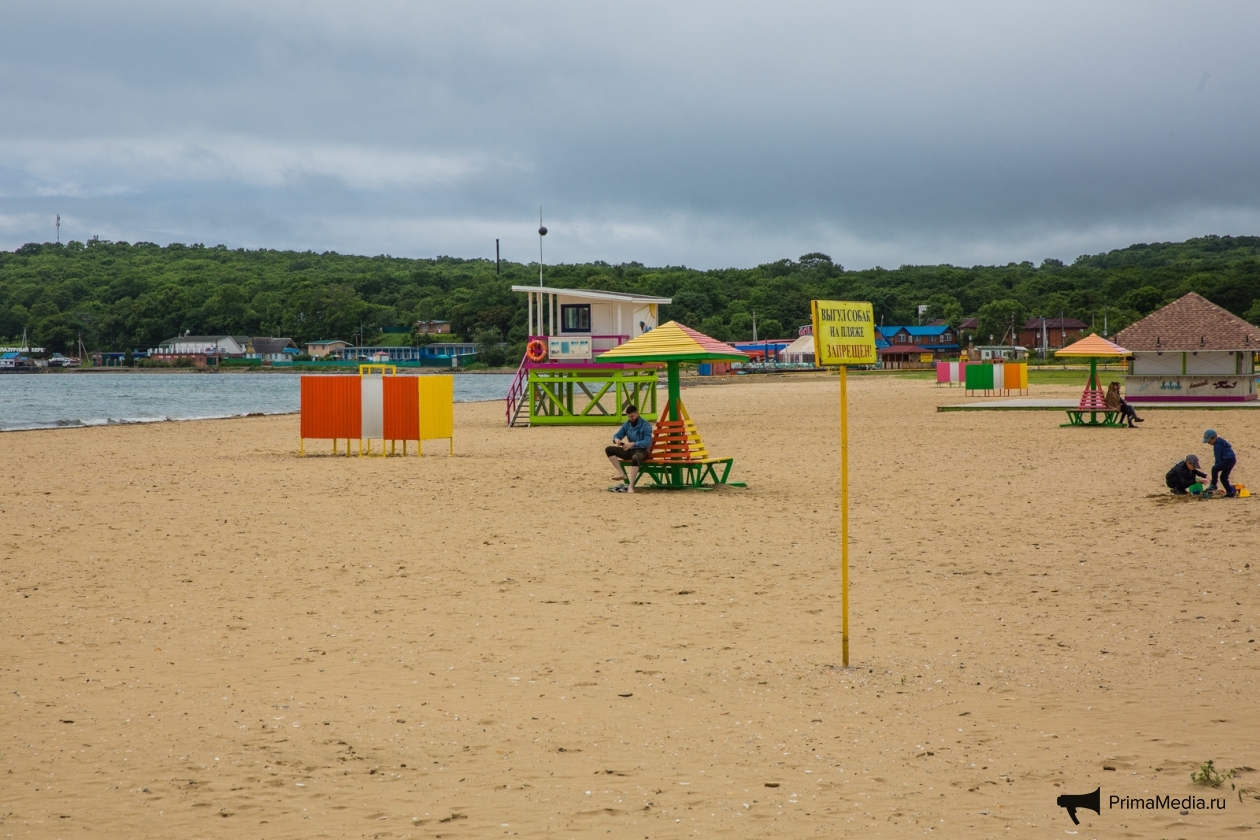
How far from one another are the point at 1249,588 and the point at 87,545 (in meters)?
9.68

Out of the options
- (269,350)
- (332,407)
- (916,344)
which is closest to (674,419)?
(332,407)

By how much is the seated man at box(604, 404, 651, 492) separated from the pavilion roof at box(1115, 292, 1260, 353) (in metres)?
23.6

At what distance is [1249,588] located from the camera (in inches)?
316

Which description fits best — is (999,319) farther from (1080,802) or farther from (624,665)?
(1080,802)

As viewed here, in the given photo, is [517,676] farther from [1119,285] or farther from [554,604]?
[1119,285]

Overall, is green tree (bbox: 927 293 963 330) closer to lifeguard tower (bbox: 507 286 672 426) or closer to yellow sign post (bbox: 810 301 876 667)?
lifeguard tower (bbox: 507 286 672 426)

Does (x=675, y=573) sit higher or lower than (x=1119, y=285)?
lower

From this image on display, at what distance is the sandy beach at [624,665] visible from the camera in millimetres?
4441

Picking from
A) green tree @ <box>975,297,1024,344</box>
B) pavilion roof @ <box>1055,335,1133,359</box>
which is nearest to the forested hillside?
green tree @ <box>975,297,1024,344</box>

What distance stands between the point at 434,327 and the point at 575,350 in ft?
346

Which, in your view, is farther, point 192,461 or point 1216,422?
point 1216,422

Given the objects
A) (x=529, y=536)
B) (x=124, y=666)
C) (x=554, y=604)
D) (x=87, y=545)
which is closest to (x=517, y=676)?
(x=554, y=604)

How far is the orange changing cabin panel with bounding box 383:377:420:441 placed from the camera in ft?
65.5

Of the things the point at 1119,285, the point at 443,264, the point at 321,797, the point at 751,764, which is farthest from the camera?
the point at 443,264
